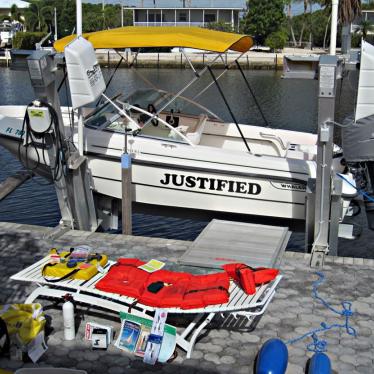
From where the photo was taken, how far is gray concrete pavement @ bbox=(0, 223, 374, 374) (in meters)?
5.57

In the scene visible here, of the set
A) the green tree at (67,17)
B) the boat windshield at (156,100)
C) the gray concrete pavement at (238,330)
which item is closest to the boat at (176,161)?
the boat windshield at (156,100)

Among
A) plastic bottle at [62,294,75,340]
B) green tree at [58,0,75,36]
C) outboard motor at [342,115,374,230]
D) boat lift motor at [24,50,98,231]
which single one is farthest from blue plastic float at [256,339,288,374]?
green tree at [58,0,75,36]

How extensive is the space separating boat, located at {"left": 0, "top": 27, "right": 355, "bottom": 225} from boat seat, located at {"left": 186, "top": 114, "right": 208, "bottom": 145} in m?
0.02

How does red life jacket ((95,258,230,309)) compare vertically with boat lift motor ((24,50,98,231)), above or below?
below

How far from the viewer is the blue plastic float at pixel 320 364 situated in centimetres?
522

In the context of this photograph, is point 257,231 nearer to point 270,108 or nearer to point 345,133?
point 345,133

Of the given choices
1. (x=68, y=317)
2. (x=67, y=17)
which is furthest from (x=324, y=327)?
(x=67, y=17)

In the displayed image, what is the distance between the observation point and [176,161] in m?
9.41

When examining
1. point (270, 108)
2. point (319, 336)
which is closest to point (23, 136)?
point (319, 336)

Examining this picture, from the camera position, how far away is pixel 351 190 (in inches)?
349

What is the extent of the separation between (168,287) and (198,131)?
15.1ft

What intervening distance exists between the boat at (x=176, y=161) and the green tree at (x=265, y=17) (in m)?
55.5

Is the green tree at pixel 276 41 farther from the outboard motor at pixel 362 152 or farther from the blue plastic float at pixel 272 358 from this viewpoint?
the blue plastic float at pixel 272 358

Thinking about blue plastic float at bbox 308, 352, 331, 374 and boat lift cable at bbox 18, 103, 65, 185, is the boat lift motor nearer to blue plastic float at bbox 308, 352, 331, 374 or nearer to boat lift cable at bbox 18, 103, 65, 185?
boat lift cable at bbox 18, 103, 65, 185
